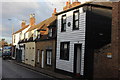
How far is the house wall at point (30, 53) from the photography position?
27.6 m

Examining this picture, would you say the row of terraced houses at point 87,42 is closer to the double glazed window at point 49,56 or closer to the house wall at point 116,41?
the house wall at point 116,41

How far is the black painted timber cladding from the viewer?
1414 centimetres

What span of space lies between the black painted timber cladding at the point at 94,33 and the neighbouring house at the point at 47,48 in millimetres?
6223

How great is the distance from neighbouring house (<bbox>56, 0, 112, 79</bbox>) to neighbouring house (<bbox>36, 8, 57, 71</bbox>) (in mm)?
2272

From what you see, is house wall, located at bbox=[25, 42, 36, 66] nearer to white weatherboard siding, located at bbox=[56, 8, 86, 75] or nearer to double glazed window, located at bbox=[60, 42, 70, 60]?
white weatherboard siding, located at bbox=[56, 8, 86, 75]

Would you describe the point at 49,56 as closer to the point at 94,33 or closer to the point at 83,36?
the point at 83,36

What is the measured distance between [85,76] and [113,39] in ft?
14.0

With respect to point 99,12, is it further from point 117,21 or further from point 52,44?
point 52,44

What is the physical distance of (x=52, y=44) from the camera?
67.2ft

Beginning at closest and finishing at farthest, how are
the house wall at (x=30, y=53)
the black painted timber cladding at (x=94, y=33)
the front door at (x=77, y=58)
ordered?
the black painted timber cladding at (x=94, y=33)
the front door at (x=77, y=58)
the house wall at (x=30, y=53)

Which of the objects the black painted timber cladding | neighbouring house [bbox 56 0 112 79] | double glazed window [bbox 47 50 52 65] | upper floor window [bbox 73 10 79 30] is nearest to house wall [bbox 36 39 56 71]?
double glazed window [bbox 47 50 52 65]

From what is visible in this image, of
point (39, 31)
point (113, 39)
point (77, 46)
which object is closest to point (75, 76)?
point (77, 46)

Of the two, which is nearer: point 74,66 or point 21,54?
point 74,66

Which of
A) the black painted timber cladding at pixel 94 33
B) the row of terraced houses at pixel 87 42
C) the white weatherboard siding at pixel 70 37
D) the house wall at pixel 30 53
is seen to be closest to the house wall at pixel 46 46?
the row of terraced houses at pixel 87 42
